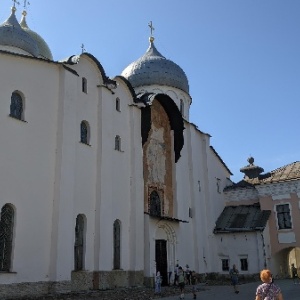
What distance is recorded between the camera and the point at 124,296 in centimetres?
1600

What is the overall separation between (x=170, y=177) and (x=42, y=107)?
10.0 meters

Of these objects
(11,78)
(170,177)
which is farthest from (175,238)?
(11,78)

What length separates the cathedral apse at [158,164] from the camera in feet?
74.9

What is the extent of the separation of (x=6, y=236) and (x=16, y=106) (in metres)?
5.05

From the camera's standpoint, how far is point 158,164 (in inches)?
940

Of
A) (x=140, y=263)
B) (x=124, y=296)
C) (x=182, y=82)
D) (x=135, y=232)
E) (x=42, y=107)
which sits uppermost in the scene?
(x=182, y=82)

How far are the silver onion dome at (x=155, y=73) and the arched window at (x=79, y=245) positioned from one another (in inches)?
547

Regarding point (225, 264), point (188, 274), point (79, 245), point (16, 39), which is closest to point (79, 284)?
point (79, 245)

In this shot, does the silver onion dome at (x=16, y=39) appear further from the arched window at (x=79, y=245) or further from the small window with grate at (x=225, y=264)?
the small window with grate at (x=225, y=264)

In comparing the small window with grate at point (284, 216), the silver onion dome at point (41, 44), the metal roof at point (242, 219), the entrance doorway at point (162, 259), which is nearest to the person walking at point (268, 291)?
the entrance doorway at point (162, 259)

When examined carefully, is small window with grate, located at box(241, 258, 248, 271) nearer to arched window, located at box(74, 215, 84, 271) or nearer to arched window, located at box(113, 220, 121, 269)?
arched window, located at box(113, 220, 121, 269)

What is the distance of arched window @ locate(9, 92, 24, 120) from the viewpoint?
16250 millimetres

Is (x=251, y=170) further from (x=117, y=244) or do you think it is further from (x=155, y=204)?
(x=117, y=244)

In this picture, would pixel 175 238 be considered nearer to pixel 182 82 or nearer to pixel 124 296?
pixel 124 296
